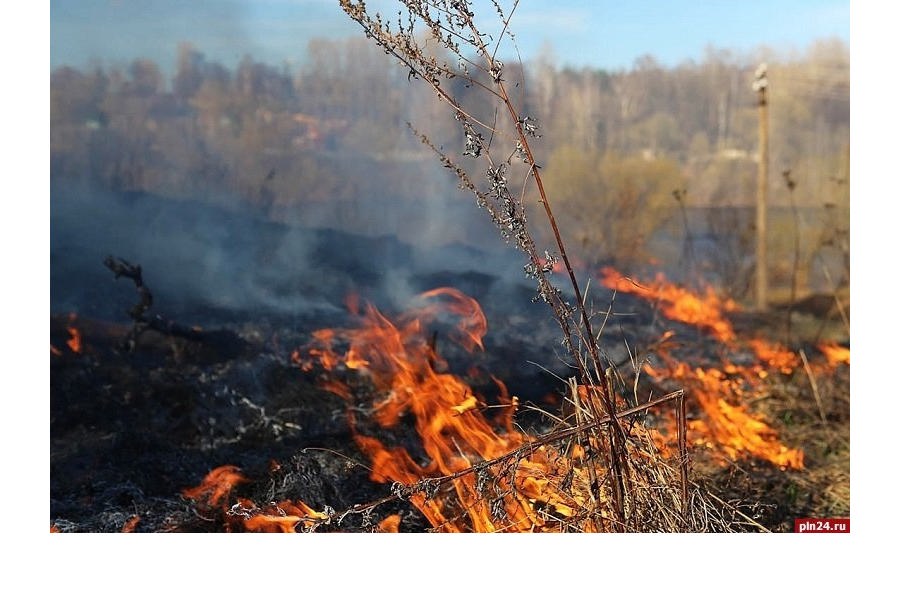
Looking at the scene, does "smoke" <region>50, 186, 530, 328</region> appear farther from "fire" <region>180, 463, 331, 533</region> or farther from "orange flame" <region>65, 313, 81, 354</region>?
"fire" <region>180, 463, 331, 533</region>

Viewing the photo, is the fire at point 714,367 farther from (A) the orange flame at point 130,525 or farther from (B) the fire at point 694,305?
(A) the orange flame at point 130,525

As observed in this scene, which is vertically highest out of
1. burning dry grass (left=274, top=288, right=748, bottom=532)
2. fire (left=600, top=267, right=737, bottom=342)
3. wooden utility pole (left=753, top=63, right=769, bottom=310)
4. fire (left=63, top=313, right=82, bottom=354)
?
wooden utility pole (left=753, top=63, right=769, bottom=310)

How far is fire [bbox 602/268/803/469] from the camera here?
3.69m

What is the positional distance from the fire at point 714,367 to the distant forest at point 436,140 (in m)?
0.16

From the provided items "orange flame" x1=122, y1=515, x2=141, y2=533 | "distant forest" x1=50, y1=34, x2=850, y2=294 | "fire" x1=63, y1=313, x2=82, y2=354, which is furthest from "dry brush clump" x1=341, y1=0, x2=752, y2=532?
"fire" x1=63, y1=313, x2=82, y2=354

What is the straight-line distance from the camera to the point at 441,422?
3.52 m

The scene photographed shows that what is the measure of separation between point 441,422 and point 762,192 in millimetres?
1492

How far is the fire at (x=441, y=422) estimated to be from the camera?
321 cm

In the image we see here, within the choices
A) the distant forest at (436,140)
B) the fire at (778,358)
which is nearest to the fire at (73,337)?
the distant forest at (436,140)

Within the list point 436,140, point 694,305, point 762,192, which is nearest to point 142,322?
point 436,140

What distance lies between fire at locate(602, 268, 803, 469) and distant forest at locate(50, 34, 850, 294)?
0.51 ft

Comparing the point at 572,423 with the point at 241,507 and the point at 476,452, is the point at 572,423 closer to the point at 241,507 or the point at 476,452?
the point at 476,452

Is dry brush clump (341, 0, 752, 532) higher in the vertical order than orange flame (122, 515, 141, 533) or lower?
higher
